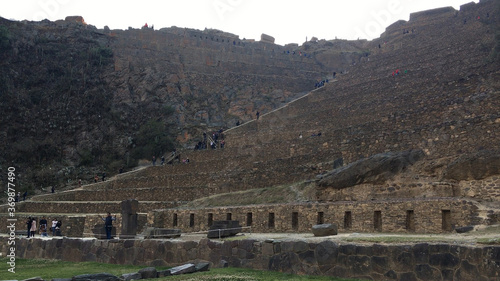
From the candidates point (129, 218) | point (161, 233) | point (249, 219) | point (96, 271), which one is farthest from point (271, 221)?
point (96, 271)

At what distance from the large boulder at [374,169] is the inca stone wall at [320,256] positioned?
7076 millimetres

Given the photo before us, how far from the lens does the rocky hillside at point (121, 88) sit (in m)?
48.6

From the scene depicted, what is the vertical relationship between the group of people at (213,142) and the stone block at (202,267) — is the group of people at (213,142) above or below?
above

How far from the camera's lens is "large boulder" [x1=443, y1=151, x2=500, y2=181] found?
16.1m

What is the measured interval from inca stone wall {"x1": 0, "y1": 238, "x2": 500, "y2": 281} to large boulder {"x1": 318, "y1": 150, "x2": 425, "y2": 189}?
7.08 m

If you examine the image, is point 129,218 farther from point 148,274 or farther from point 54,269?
point 148,274

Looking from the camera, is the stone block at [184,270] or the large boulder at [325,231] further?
the large boulder at [325,231]

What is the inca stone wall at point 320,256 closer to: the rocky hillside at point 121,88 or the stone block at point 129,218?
the stone block at point 129,218

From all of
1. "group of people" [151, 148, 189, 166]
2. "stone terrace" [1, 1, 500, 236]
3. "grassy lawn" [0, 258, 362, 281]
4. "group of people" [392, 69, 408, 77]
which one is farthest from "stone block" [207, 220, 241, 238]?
"group of people" [392, 69, 408, 77]

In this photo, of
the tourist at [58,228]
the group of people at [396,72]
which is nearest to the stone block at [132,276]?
the tourist at [58,228]

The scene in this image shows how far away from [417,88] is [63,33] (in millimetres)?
43032

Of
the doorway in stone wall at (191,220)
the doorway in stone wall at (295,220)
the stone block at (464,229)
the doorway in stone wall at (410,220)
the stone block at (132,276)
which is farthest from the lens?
the doorway in stone wall at (191,220)

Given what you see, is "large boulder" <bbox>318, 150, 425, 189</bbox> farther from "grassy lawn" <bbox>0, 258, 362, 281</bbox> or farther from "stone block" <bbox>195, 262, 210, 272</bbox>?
"stone block" <bbox>195, 262, 210, 272</bbox>

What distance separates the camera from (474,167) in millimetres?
16578
